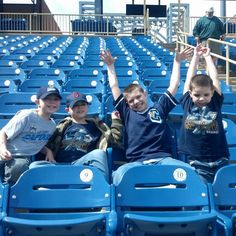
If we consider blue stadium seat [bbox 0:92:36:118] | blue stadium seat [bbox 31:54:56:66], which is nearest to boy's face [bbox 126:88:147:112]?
blue stadium seat [bbox 0:92:36:118]

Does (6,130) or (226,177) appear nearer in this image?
(226,177)

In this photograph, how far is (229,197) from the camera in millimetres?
3635

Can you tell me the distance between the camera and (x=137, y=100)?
15.3 ft

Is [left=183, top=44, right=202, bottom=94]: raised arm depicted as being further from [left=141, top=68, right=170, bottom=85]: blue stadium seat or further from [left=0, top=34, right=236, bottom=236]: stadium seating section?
[left=141, top=68, right=170, bottom=85]: blue stadium seat

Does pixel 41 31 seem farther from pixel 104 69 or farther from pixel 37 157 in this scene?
pixel 37 157

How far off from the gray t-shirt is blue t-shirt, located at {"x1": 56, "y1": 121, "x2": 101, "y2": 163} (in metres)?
0.18

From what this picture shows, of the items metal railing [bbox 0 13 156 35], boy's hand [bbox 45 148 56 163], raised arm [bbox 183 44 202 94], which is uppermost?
metal railing [bbox 0 13 156 35]

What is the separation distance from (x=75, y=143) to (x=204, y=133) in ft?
3.81

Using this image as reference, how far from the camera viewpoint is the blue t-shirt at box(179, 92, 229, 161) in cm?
443

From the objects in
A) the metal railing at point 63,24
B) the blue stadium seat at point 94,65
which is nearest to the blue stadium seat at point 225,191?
the blue stadium seat at point 94,65

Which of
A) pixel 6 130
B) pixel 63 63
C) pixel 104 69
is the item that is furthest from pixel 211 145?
pixel 63 63

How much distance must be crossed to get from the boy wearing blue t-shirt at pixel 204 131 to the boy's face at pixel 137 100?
1.33ft

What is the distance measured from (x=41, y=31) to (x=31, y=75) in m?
14.0

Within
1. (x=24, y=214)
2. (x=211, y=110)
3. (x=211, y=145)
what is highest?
(x=211, y=110)
